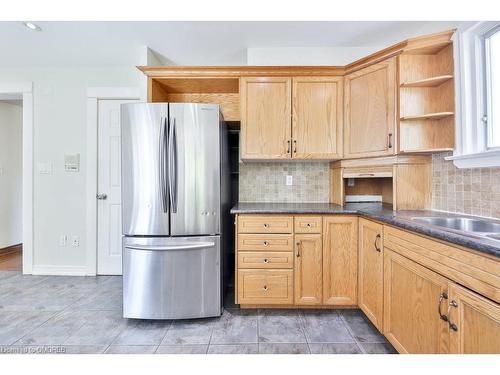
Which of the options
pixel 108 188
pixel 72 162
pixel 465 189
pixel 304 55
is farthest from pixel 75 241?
pixel 465 189

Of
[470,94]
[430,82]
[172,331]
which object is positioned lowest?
[172,331]

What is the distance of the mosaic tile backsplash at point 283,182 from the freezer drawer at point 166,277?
943 mm

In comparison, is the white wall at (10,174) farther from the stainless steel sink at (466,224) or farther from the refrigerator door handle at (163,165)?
the stainless steel sink at (466,224)

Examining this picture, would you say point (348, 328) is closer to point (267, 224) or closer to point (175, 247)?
point (267, 224)

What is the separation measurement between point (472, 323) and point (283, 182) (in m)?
1.88

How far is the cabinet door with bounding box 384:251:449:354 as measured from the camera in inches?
43.9

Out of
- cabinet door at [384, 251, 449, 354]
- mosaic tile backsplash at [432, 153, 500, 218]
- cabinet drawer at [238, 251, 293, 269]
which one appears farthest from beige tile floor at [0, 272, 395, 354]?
mosaic tile backsplash at [432, 153, 500, 218]

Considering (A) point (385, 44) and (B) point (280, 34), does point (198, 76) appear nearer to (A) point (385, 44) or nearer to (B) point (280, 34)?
(B) point (280, 34)

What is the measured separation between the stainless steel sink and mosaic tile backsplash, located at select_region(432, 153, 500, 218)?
104mm

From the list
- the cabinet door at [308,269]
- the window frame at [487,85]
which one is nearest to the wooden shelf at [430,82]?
the window frame at [487,85]

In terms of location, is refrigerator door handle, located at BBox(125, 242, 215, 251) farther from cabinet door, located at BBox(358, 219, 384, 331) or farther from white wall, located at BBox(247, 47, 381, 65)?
white wall, located at BBox(247, 47, 381, 65)

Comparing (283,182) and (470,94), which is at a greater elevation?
(470,94)

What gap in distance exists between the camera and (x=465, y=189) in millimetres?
1678

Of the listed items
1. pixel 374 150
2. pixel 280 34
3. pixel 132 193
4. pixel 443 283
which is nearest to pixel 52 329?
pixel 132 193
